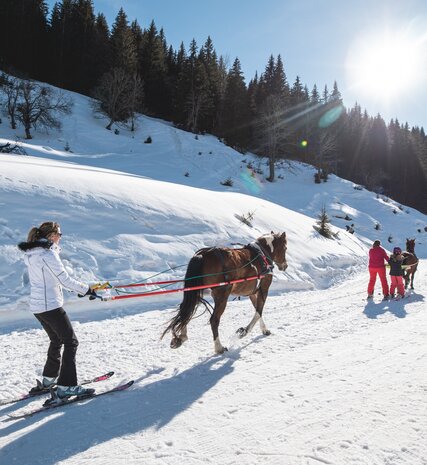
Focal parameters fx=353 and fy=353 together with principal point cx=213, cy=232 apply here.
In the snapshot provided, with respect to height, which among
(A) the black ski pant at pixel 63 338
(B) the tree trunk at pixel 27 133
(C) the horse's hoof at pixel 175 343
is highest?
(B) the tree trunk at pixel 27 133

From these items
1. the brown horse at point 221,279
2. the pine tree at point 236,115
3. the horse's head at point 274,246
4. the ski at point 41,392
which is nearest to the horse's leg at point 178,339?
the brown horse at point 221,279

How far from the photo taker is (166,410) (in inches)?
148

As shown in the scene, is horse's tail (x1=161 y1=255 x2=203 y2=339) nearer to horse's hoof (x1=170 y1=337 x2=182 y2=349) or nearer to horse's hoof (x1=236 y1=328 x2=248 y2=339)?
horse's hoof (x1=170 y1=337 x2=182 y2=349)

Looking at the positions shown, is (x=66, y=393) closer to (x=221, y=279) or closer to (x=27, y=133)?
(x=221, y=279)

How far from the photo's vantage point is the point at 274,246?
23.9ft

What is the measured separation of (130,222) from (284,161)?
34.5 metres

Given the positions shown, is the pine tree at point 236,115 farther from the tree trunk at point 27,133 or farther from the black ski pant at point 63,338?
the black ski pant at point 63,338

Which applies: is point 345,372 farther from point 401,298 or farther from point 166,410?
point 401,298

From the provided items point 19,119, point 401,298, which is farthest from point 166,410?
point 19,119

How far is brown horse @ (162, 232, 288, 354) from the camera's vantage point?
535cm

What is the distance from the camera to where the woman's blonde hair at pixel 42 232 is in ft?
12.6

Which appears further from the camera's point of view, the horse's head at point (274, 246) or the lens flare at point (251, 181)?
the lens flare at point (251, 181)

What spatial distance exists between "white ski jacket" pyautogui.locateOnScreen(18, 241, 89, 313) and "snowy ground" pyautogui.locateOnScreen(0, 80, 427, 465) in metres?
1.13

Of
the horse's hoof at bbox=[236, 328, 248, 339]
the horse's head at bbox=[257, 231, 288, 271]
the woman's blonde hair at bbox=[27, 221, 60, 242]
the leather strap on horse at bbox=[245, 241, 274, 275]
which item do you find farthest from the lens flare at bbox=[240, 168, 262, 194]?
the woman's blonde hair at bbox=[27, 221, 60, 242]
